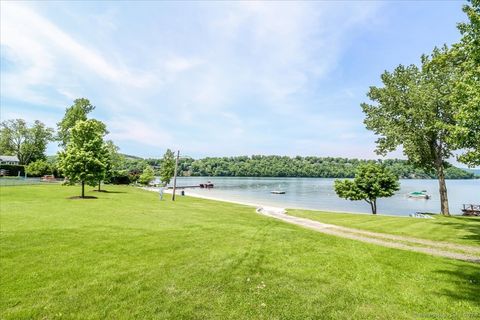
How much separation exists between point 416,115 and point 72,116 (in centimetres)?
6368

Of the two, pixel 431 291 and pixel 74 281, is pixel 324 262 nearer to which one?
pixel 431 291

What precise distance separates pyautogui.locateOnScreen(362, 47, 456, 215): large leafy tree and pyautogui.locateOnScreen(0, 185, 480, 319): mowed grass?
73.1 ft

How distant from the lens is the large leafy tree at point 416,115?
2892 centimetres

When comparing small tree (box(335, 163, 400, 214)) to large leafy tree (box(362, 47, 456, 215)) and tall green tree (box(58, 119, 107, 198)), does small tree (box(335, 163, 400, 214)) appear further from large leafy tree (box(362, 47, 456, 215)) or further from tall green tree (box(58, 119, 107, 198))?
tall green tree (box(58, 119, 107, 198))

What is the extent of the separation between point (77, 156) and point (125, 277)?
31078 millimetres

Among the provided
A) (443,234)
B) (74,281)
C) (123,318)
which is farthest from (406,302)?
(443,234)

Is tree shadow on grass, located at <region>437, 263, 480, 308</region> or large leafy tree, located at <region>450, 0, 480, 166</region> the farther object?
large leafy tree, located at <region>450, 0, 480, 166</region>

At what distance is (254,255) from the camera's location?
10.9m

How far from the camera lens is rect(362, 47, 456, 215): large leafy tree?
28922mm

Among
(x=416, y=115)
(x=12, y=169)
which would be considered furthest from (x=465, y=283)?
(x=12, y=169)

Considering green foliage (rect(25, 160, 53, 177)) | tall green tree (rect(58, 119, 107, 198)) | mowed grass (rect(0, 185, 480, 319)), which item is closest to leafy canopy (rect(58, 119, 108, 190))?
tall green tree (rect(58, 119, 107, 198))

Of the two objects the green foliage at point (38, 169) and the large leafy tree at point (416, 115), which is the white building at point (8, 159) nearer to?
the green foliage at point (38, 169)

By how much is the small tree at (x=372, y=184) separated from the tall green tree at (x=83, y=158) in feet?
118

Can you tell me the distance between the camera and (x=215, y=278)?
8.41 meters
